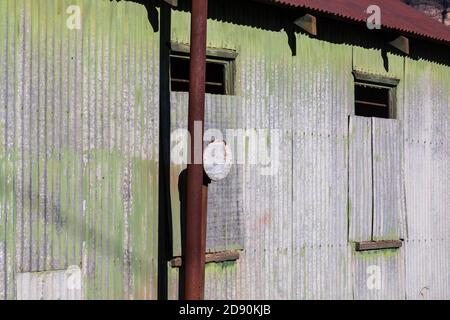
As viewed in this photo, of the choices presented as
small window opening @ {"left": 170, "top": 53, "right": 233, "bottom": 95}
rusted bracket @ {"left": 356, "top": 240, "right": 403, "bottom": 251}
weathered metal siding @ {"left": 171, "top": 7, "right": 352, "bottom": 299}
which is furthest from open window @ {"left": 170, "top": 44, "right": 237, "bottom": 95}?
rusted bracket @ {"left": 356, "top": 240, "right": 403, "bottom": 251}

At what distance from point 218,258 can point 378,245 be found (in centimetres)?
298

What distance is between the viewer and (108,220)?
22.5ft

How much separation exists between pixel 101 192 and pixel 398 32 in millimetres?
5233

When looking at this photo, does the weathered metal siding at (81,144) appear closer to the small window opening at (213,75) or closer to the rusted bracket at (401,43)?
the small window opening at (213,75)

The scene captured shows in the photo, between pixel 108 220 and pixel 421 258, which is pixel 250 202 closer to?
pixel 108 220

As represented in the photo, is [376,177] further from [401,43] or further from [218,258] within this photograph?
[218,258]

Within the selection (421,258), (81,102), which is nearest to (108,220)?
(81,102)

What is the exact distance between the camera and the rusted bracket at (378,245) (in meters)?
9.22

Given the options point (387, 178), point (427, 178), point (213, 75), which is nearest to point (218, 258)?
point (213, 75)

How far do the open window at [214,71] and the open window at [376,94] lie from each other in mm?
2300

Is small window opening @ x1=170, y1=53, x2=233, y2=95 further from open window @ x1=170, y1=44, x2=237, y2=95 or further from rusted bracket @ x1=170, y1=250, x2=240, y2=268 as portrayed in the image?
rusted bracket @ x1=170, y1=250, x2=240, y2=268

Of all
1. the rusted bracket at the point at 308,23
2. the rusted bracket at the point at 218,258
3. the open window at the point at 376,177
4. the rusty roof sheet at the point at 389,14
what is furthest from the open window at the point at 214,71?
the open window at the point at 376,177

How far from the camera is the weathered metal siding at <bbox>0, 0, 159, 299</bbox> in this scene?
6250 mm

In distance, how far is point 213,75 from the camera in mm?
8164
